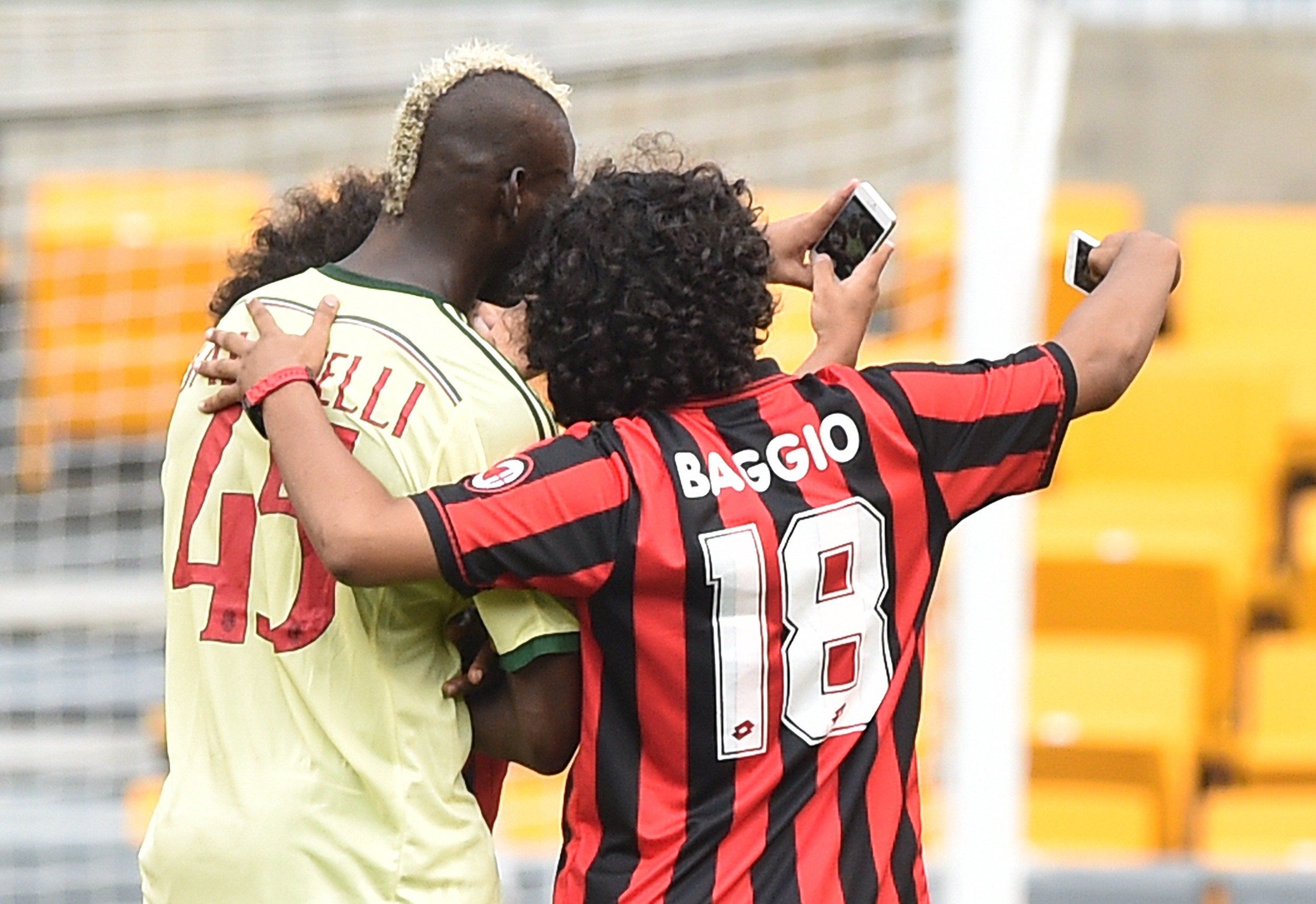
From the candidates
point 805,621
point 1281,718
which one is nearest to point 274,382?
point 805,621

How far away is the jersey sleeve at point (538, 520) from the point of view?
1897 millimetres

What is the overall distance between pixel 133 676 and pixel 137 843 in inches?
40.9

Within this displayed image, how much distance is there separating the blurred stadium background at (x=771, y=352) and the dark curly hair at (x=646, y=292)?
2014mm

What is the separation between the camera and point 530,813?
494 centimetres

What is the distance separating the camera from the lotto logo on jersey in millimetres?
1918

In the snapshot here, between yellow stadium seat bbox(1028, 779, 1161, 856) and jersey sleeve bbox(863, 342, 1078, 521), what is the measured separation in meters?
2.82

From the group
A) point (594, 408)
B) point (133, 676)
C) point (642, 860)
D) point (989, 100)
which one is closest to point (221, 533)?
point (594, 408)

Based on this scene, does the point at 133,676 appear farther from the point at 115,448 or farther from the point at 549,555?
the point at 549,555

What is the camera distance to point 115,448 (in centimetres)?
568

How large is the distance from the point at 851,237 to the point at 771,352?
232cm

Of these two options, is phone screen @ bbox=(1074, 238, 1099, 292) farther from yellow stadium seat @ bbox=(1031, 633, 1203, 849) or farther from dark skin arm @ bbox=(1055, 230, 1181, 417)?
yellow stadium seat @ bbox=(1031, 633, 1203, 849)

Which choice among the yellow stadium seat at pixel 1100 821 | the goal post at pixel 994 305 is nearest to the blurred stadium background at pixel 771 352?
the yellow stadium seat at pixel 1100 821

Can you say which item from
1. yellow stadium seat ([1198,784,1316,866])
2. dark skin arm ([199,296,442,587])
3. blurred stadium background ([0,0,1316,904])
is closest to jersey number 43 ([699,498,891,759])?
dark skin arm ([199,296,442,587])

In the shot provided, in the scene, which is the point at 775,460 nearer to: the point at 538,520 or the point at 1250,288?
the point at 538,520
